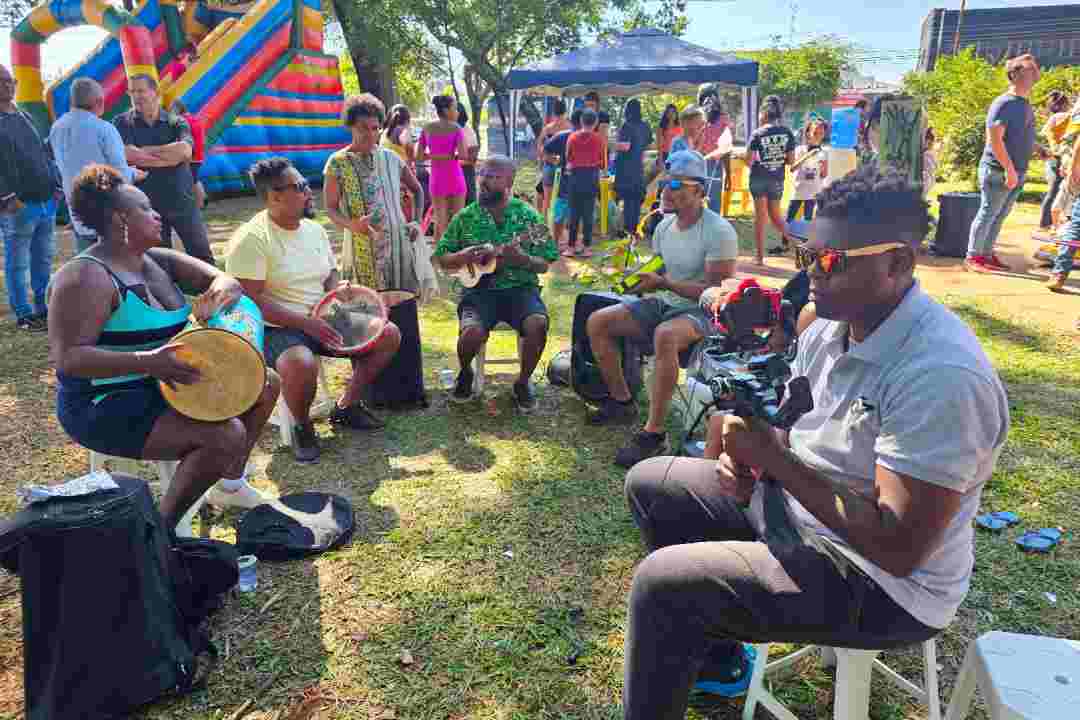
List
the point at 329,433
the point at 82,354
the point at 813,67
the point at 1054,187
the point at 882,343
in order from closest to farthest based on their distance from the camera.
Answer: the point at 882,343 < the point at 82,354 < the point at 329,433 < the point at 1054,187 < the point at 813,67

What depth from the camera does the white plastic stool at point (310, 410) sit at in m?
3.74

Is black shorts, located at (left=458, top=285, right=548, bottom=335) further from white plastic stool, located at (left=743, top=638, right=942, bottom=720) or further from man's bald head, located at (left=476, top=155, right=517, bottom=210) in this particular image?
white plastic stool, located at (left=743, top=638, right=942, bottom=720)

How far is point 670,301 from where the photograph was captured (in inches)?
153

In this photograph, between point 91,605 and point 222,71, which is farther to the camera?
point 222,71

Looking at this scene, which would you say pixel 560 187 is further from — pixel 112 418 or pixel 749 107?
pixel 112 418

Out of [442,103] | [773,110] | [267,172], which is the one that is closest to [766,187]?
[773,110]

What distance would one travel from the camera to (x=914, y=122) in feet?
29.3

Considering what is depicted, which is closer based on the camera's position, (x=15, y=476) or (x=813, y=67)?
(x=15, y=476)

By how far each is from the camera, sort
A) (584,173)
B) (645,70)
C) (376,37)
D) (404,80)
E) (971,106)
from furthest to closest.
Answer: (404,80)
(376,37)
(971,106)
(645,70)
(584,173)

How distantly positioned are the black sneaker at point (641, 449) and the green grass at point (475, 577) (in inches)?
3.3

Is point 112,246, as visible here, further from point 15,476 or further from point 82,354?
point 15,476

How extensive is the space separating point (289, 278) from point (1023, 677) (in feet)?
11.3

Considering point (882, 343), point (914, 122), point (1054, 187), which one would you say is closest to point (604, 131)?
point (914, 122)

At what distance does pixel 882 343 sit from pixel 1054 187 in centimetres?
1040
